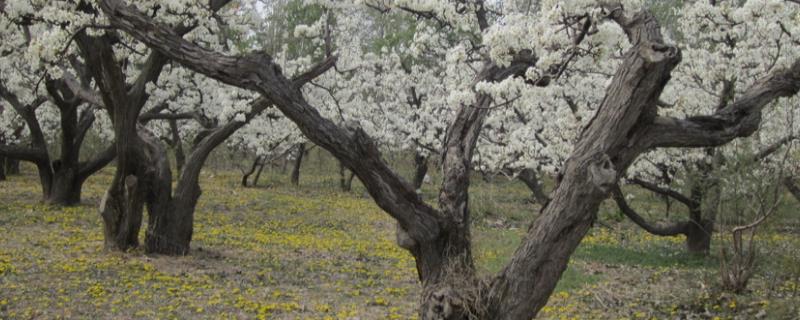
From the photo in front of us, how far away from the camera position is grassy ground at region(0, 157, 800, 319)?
27.6 ft

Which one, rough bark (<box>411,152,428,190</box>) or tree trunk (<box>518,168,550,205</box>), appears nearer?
tree trunk (<box>518,168,550,205</box>)

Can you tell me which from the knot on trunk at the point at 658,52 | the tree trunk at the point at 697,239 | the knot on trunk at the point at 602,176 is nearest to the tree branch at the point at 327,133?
the knot on trunk at the point at 602,176

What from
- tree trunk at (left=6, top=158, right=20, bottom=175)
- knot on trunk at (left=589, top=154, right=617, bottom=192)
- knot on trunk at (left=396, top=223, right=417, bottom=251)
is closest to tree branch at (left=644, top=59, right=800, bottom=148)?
knot on trunk at (left=589, top=154, right=617, bottom=192)

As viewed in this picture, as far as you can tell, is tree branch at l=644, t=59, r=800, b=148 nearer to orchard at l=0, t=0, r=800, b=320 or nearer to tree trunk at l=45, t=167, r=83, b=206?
orchard at l=0, t=0, r=800, b=320

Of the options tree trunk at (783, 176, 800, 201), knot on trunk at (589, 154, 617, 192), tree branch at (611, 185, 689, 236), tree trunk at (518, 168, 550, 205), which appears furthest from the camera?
tree trunk at (518, 168, 550, 205)

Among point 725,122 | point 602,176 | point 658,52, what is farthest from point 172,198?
point 658,52

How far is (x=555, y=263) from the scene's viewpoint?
214 inches

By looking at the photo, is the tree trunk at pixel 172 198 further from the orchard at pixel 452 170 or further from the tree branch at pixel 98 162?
the tree branch at pixel 98 162

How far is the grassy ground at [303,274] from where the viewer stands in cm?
840

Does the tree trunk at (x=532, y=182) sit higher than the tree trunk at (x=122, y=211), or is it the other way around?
the tree trunk at (x=532, y=182)

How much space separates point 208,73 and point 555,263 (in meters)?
3.03

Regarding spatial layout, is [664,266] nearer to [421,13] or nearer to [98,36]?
[421,13]

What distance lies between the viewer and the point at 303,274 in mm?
11039

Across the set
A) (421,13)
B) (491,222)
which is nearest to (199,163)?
(421,13)
